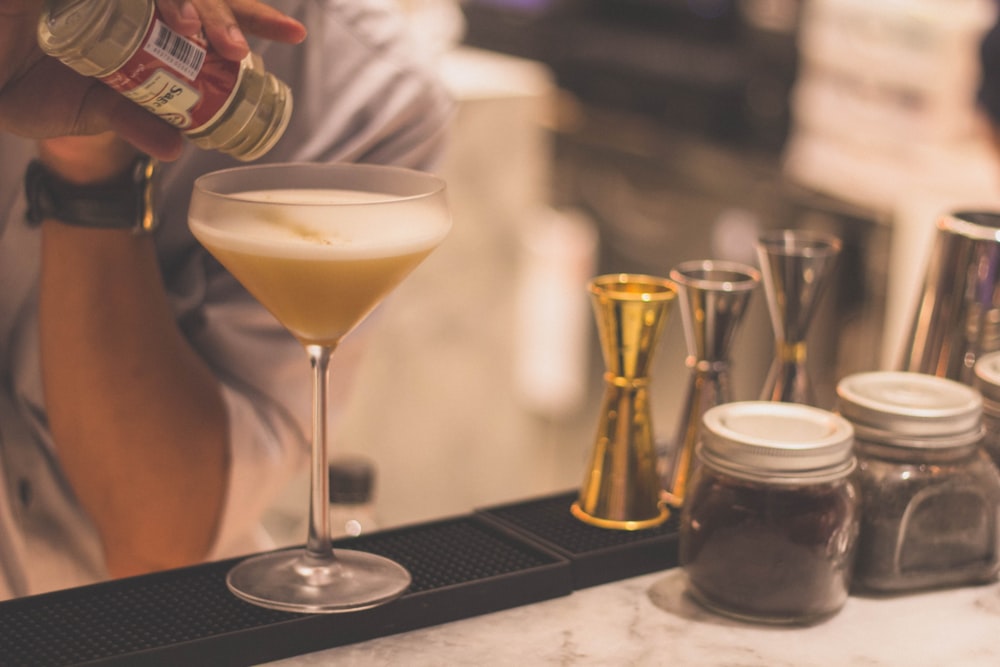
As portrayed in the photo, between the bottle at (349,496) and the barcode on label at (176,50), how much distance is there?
0.53 meters

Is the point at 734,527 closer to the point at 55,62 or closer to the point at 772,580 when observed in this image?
the point at 772,580

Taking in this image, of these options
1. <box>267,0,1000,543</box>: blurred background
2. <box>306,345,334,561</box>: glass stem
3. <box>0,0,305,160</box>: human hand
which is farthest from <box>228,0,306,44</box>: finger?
<box>267,0,1000,543</box>: blurred background

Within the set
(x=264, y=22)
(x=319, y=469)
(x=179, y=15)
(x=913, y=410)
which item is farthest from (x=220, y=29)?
(x=913, y=410)

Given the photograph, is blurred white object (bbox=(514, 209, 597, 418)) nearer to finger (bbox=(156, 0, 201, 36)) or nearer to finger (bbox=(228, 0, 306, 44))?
finger (bbox=(228, 0, 306, 44))

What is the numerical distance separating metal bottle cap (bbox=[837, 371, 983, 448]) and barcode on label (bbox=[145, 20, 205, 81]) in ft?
1.74

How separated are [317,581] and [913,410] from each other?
44 centimetres

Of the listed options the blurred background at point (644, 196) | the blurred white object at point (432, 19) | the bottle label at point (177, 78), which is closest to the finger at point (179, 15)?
the bottle label at point (177, 78)

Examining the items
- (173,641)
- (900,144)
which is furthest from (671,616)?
(900,144)

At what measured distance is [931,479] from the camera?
0.92 meters

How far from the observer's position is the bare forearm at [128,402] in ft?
3.74

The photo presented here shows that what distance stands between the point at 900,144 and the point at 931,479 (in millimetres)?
2248

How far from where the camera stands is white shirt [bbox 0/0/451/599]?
1.19 m

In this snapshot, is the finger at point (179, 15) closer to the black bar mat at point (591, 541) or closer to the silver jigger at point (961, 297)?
the black bar mat at point (591, 541)

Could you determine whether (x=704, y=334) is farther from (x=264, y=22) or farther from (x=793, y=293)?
(x=264, y=22)
